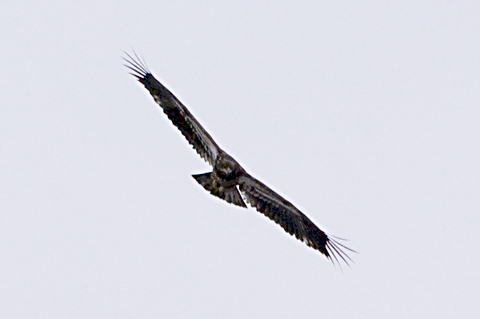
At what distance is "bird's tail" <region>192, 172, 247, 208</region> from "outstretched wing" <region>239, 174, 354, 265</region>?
16.0 inches

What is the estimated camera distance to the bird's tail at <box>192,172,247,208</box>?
1345 centimetres

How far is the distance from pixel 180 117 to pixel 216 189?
1.82 meters

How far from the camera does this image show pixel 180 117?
1376 centimetres

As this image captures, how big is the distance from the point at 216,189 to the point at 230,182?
35 centimetres

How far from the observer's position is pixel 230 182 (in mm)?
13555

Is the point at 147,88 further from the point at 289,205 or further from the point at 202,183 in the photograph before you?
the point at 289,205

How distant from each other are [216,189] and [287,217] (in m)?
1.83

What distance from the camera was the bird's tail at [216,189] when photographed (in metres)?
13.5

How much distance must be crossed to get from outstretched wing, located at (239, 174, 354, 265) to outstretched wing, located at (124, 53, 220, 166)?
3.46ft

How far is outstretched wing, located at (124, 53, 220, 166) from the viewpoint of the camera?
44.6 feet

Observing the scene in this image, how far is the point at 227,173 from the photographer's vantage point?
13.4 meters

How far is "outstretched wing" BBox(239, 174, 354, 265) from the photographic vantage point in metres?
13.9

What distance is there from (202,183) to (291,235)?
2.43 metres

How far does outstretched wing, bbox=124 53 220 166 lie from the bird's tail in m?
0.43
